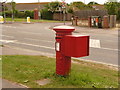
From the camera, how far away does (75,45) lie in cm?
526

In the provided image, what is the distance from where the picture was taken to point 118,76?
707 centimetres

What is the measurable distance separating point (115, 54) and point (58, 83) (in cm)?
721

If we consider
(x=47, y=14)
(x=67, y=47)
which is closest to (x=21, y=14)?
(x=47, y=14)

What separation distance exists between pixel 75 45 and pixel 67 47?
23cm

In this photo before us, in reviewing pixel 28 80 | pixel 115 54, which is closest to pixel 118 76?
pixel 28 80

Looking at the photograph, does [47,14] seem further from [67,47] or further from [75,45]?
[75,45]

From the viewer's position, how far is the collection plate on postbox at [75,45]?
5.26m

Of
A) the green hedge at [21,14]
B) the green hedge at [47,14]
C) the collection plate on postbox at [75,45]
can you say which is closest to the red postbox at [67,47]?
the collection plate on postbox at [75,45]

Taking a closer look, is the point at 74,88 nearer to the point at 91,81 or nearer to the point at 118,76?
the point at 91,81

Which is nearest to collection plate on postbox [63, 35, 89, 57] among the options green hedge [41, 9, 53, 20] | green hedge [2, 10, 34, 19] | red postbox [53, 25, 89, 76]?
red postbox [53, 25, 89, 76]

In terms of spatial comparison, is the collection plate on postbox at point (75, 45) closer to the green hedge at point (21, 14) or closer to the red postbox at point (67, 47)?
the red postbox at point (67, 47)

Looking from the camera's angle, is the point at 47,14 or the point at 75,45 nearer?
the point at 75,45

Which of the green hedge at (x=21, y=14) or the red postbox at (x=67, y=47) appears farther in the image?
the green hedge at (x=21, y=14)

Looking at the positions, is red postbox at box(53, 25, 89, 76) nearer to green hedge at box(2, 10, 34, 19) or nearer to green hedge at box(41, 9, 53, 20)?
green hedge at box(41, 9, 53, 20)
